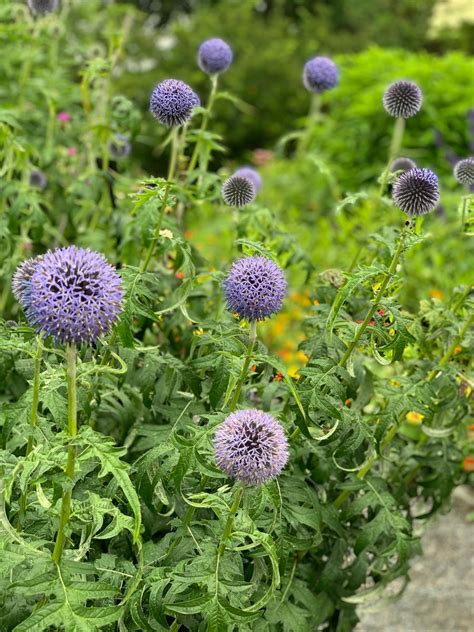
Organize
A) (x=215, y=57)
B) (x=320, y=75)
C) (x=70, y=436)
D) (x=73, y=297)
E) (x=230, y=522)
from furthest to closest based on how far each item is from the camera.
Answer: (x=320, y=75) → (x=215, y=57) → (x=230, y=522) → (x=70, y=436) → (x=73, y=297)

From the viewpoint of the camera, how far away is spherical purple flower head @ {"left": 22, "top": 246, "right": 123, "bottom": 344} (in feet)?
4.77

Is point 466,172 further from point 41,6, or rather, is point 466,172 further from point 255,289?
point 41,6

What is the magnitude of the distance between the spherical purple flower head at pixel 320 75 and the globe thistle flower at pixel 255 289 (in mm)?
1568

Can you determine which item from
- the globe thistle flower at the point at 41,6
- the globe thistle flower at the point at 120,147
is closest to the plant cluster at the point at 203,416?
the globe thistle flower at the point at 120,147

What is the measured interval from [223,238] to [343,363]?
14.3ft

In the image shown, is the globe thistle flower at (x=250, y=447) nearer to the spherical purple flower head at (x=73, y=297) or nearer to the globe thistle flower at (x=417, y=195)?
the spherical purple flower head at (x=73, y=297)

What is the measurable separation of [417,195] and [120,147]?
1629 millimetres

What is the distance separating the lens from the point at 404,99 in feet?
8.68

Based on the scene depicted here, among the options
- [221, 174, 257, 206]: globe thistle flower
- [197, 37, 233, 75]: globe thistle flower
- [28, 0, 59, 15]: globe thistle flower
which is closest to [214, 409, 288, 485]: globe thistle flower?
[221, 174, 257, 206]: globe thistle flower

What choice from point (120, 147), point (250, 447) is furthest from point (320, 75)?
point (250, 447)

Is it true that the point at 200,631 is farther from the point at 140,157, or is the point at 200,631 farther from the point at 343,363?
the point at 140,157

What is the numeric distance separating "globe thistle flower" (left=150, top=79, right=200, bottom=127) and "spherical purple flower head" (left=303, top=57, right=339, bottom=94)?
1132 millimetres

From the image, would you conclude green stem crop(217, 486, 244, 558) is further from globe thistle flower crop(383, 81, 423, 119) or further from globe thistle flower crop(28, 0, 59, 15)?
globe thistle flower crop(28, 0, 59, 15)

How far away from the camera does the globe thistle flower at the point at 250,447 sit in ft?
5.28
